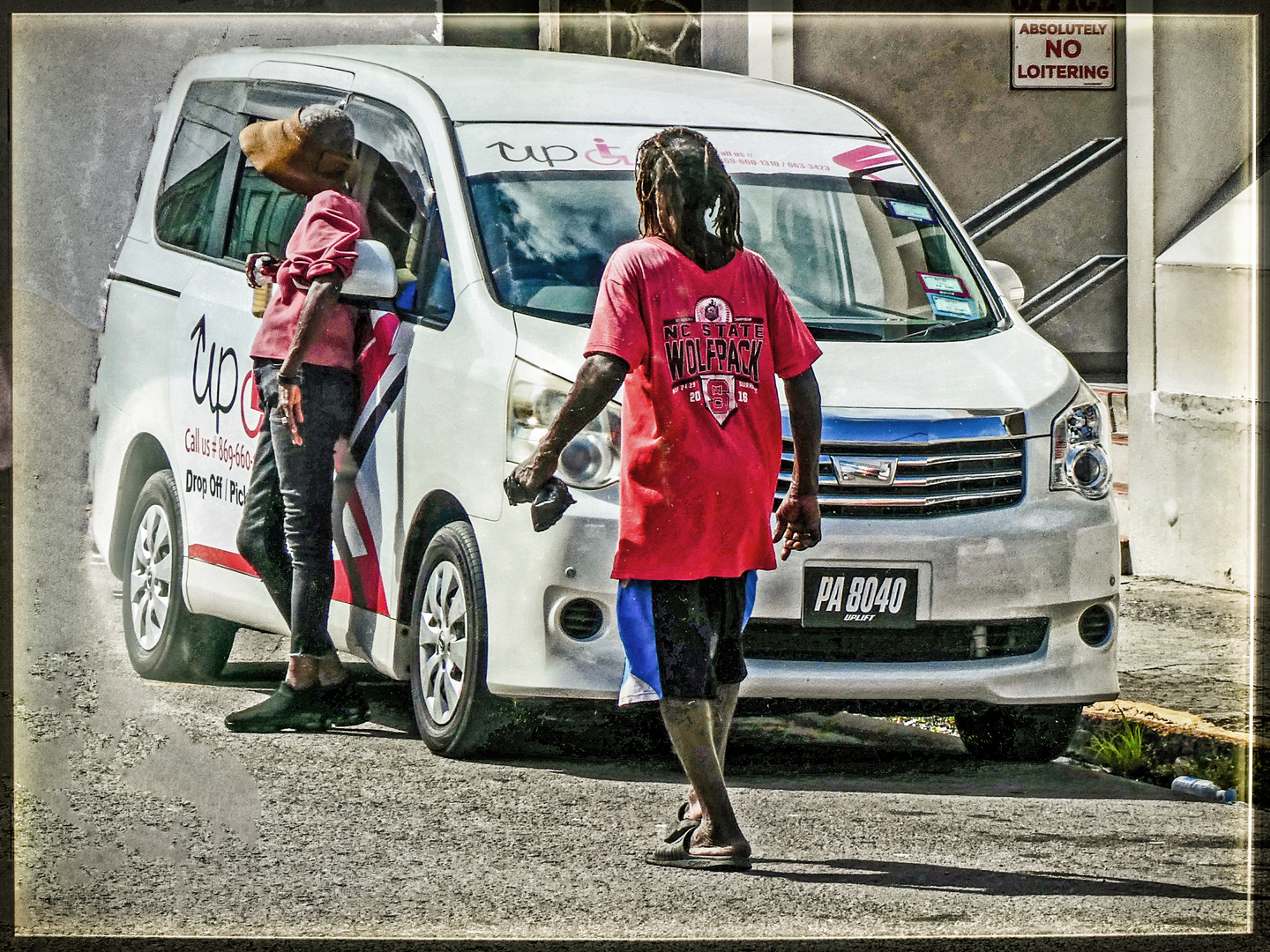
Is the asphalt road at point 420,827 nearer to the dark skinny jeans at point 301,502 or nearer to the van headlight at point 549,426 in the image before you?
the dark skinny jeans at point 301,502

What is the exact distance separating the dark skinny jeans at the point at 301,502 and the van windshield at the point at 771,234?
1.86 ft

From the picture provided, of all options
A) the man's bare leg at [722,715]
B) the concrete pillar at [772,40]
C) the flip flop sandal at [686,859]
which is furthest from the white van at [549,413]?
the flip flop sandal at [686,859]

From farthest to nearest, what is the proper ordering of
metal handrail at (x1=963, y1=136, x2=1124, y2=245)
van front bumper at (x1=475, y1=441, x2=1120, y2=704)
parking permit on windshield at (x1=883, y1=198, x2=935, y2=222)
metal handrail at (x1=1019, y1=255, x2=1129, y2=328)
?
1. metal handrail at (x1=1019, y1=255, x2=1129, y2=328)
2. metal handrail at (x1=963, y1=136, x2=1124, y2=245)
3. parking permit on windshield at (x1=883, y1=198, x2=935, y2=222)
4. van front bumper at (x1=475, y1=441, x2=1120, y2=704)

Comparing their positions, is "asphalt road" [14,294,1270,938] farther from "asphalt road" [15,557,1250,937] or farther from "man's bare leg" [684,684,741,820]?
"man's bare leg" [684,684,741,820]

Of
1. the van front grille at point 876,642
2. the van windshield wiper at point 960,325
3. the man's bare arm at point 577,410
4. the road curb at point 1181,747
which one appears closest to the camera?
the man's bare arm at point 577,410

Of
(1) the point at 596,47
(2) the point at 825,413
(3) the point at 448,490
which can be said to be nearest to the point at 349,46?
(1) the point at 596,47

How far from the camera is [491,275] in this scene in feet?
21.4

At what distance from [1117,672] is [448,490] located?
2.07 metres

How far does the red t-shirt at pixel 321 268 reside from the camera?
20.8 ft

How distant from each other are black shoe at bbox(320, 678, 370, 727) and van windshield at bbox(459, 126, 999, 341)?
1194 millimetres

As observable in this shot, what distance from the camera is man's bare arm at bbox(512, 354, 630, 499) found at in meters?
5.81

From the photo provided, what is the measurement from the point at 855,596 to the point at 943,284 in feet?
3.60

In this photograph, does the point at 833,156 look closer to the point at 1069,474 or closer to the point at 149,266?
the point at 1069,474

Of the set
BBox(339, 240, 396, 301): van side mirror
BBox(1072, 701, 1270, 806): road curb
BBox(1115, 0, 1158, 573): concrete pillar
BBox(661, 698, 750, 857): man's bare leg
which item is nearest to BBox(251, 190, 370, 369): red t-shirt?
BBox(339, 240, 396, 301): van side mirror
